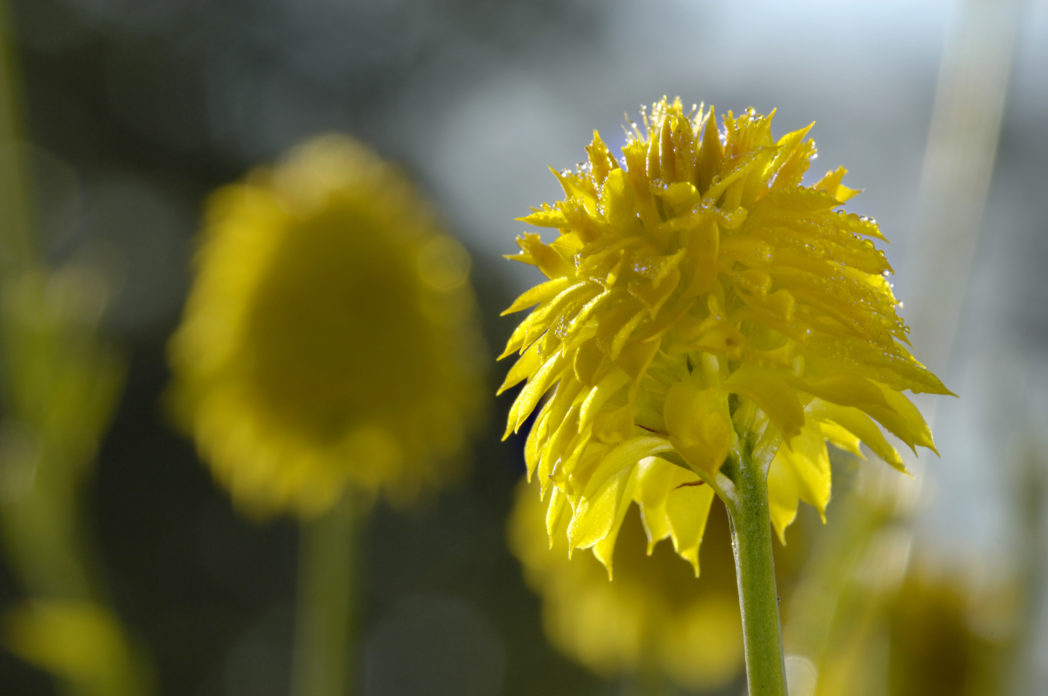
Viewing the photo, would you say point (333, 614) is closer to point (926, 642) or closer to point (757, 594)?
point (926, 642)

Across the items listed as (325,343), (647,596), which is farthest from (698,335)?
(325,343)

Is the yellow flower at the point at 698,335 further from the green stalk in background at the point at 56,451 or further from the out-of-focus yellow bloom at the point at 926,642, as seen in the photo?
the green stalk in background at the point at 56,451

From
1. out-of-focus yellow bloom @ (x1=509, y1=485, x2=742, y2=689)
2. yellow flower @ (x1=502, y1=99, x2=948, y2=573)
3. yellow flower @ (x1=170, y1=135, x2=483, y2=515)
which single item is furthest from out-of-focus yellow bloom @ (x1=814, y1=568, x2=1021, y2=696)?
yellow flower @ (x1=170, y1=135, x2=483, y2=515)

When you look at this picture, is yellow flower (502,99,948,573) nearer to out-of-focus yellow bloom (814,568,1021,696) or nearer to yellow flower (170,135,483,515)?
out-of-focus yellow bloom (814,568,1021,696)

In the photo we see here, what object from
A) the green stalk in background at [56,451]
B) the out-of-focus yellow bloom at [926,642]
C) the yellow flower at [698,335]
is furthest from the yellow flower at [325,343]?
the yellow flower at [698,335]

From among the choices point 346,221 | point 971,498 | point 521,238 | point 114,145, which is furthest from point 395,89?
point 521,238
